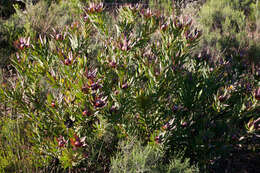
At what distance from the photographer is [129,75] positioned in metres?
1.80

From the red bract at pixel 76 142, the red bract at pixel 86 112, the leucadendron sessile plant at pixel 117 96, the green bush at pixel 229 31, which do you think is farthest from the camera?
the green bush at pixel 229 31

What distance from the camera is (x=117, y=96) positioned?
176cm

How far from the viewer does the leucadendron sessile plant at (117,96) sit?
1.71 metres

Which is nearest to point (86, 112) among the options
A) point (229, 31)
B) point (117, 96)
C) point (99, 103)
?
point (99, 103)

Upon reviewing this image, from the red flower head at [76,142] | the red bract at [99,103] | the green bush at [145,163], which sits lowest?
the green bush at [145,163]

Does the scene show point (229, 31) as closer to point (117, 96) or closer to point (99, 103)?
point (117, 96)

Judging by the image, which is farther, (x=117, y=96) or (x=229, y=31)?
(x=229, y=31)

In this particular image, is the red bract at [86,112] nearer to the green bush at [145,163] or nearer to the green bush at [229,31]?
the green bush at [145,163]

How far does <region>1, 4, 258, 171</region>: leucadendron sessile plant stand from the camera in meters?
1.71

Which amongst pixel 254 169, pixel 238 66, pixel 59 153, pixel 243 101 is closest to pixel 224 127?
pixel 243 101

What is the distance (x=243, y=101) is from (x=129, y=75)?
114cm

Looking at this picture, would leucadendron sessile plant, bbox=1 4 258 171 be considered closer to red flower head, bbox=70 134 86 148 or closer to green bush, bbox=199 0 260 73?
red flower head, bbox=70 134 86 148

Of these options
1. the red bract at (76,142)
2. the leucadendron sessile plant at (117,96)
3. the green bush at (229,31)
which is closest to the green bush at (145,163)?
the leucadendron sessile plant at (117,96)

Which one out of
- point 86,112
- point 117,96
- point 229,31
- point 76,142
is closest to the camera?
point 76,142
